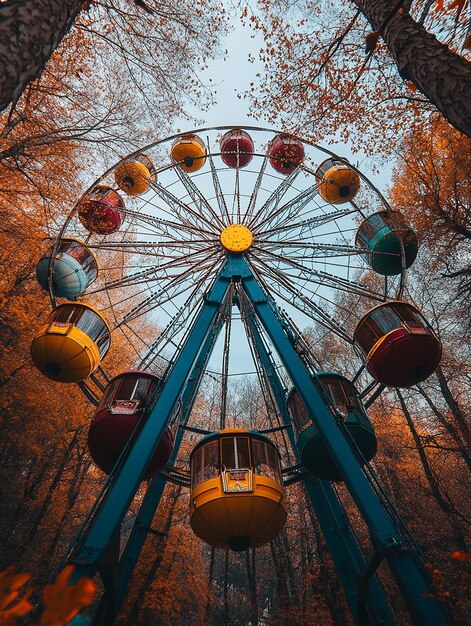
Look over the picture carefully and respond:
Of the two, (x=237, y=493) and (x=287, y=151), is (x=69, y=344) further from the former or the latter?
(x=287, y=151)

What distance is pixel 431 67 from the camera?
13.0 ft

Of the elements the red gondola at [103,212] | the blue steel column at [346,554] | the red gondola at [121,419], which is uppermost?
the red gondola at [103,212]

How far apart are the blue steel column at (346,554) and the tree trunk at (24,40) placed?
31.0 feet

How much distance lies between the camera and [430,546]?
38.6 ft

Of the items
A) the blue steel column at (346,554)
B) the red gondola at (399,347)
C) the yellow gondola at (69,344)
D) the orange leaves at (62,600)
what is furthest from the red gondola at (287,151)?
the orange leaves at (62,600)

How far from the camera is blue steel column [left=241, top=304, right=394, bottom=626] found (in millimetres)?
7069

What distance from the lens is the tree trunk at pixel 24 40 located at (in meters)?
3.12

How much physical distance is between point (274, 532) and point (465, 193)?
30.5 feet

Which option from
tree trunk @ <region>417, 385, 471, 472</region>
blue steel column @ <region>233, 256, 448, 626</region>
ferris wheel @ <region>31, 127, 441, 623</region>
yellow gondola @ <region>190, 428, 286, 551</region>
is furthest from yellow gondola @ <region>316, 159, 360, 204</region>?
yellow gondola @ <region>190, 428, 286, 551</region>

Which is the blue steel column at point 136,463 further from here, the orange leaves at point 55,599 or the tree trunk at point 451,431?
the tree trunk at point 451,431

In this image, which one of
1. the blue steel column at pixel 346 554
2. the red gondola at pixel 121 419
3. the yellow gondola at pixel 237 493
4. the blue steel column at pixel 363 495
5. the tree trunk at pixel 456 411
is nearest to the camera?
the blue steel column at pixel 363 495

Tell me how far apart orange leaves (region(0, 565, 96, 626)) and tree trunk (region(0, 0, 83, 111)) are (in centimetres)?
359

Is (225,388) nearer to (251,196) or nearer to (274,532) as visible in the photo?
(274,532)

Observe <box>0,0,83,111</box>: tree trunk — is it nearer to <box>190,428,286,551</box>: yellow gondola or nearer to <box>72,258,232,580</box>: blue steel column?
<box>72,258,232,580</box>: blue steel column
